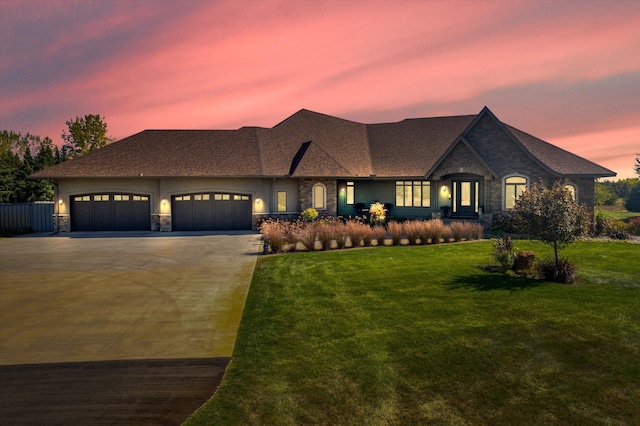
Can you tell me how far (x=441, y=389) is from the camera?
5.67 metres

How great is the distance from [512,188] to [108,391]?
2596cm

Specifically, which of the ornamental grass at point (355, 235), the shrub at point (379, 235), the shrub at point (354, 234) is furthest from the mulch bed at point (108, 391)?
the shrub at point (379, 235)

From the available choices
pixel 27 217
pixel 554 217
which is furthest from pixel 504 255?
pixel 27 217

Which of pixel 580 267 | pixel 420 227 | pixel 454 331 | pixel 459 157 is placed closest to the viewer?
pixel 454 331

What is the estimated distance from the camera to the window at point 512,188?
2609 centimetres

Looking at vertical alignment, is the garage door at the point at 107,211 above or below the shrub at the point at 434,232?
above

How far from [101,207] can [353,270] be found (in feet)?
73.5

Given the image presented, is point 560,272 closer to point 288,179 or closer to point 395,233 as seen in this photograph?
point 395,233

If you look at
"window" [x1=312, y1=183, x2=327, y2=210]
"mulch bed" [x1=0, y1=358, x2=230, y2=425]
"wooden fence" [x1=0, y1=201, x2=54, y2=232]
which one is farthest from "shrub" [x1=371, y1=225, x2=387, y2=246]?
"wooden fence" [x1=0, y1=201, x2=54, y2=232]

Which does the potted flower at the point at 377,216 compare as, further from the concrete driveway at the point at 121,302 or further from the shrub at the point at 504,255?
the shrub at the point at 504,255

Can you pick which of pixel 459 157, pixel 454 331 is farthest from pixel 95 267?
pixel 459 157

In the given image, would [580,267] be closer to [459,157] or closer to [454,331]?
[454,331]

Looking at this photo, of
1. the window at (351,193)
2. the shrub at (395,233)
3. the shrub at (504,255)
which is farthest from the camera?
the window at (351,193)

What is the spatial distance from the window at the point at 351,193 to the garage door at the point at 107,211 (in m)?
14.4
